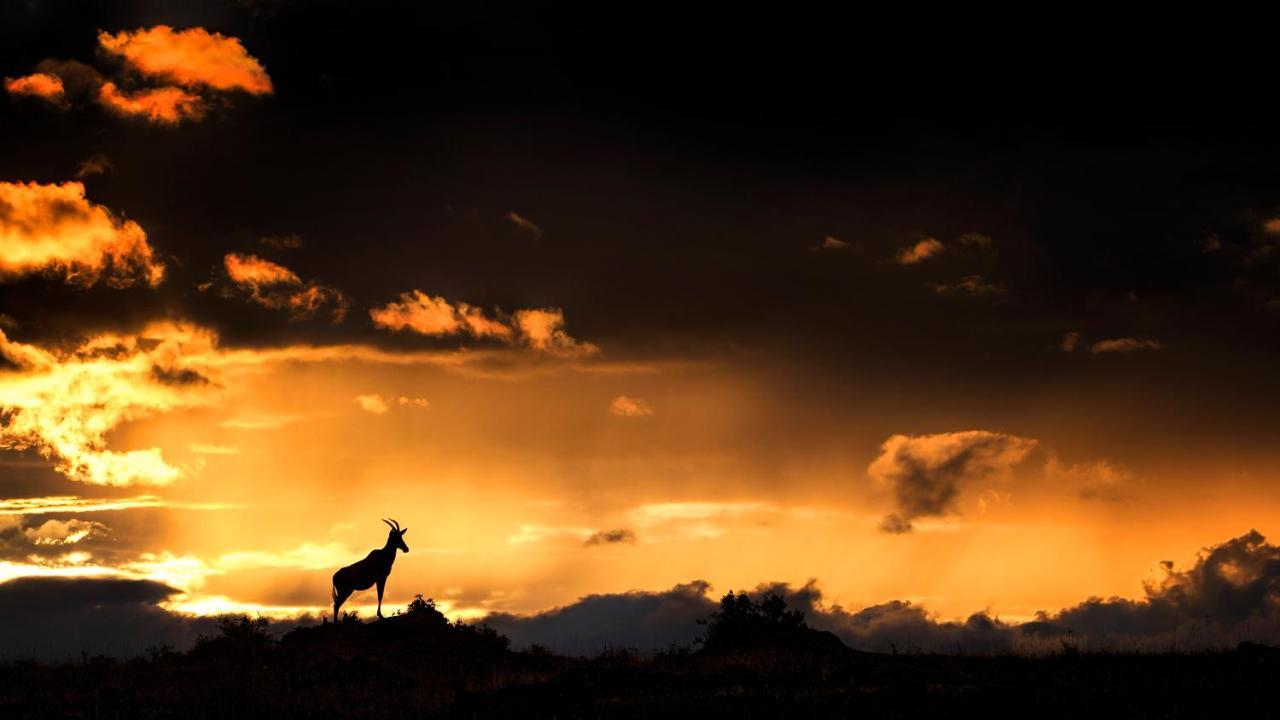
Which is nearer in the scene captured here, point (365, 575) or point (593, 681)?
point (593, 681)

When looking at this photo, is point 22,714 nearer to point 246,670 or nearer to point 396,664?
point 246,670

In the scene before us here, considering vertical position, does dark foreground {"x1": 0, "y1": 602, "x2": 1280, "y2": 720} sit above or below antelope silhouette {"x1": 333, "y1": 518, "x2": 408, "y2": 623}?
below

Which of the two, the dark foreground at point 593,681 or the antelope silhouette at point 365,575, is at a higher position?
the antelope silhouette at point 365,575

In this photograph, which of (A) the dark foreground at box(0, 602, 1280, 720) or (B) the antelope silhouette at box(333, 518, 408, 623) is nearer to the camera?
(A) the dark foreground at box(0, 602, 1280, 720)

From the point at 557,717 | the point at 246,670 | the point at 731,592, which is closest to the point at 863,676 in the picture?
the point at 557,717

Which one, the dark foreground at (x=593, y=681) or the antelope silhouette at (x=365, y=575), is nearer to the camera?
the dark foreground at (x=593, y=681)

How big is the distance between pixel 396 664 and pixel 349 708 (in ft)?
20.5

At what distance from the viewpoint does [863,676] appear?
31672 millimetres

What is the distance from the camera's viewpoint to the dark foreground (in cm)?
2709

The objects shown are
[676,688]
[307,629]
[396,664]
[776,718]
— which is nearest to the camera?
[776,718]

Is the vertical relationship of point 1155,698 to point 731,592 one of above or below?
below

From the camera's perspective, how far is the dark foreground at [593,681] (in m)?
27.1

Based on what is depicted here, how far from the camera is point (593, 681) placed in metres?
31.5

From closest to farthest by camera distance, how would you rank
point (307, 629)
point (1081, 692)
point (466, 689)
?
1. point (1081, 692)
2. point (466, 689)
3. point (307, 629)
